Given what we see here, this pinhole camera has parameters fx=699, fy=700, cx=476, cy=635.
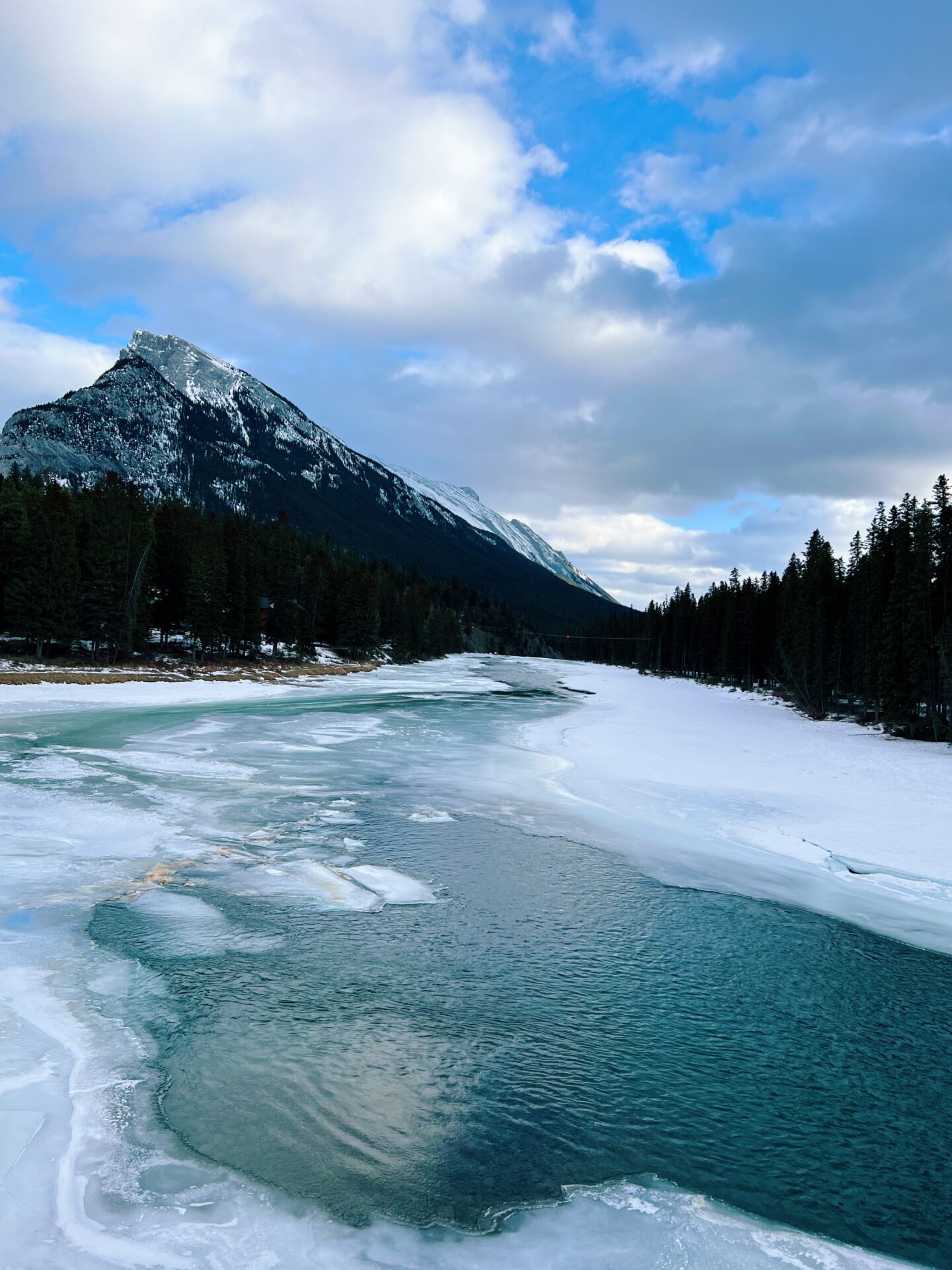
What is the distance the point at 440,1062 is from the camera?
6629 millimetres

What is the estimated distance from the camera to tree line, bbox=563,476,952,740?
3753cm

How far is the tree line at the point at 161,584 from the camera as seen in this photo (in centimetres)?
5147

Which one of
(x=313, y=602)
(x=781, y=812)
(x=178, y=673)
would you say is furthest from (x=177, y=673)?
(x=781, y=812)

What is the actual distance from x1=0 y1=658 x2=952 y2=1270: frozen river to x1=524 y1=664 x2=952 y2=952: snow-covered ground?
1.11 metres

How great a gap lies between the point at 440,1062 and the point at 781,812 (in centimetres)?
1308

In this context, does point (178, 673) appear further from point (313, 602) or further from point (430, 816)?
point (430, 816)

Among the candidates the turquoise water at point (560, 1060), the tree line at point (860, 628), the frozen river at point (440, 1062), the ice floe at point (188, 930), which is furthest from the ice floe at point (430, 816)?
the tree line at point (860, 628)

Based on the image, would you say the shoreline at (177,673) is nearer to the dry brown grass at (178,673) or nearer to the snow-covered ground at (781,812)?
the dry brown grass at (178,673)

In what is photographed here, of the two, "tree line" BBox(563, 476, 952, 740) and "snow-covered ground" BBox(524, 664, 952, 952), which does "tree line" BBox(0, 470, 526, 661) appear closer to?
"snow-covered ground" BBox(524, 664, 952, 952)

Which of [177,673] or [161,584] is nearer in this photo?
[177,673]

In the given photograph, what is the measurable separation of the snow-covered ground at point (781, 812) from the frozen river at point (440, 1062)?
1114 millimetres

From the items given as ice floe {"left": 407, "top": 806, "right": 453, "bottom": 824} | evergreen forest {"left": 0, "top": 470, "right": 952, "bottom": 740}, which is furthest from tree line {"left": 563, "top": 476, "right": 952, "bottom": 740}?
ice floe {"left": 407, "top": 806, "right": 453, "bottom": 824}

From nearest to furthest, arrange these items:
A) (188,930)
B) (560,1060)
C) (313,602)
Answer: (560,1060)
(188,930)
(313,602)

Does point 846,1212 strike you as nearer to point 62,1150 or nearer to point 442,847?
point 62,1150
